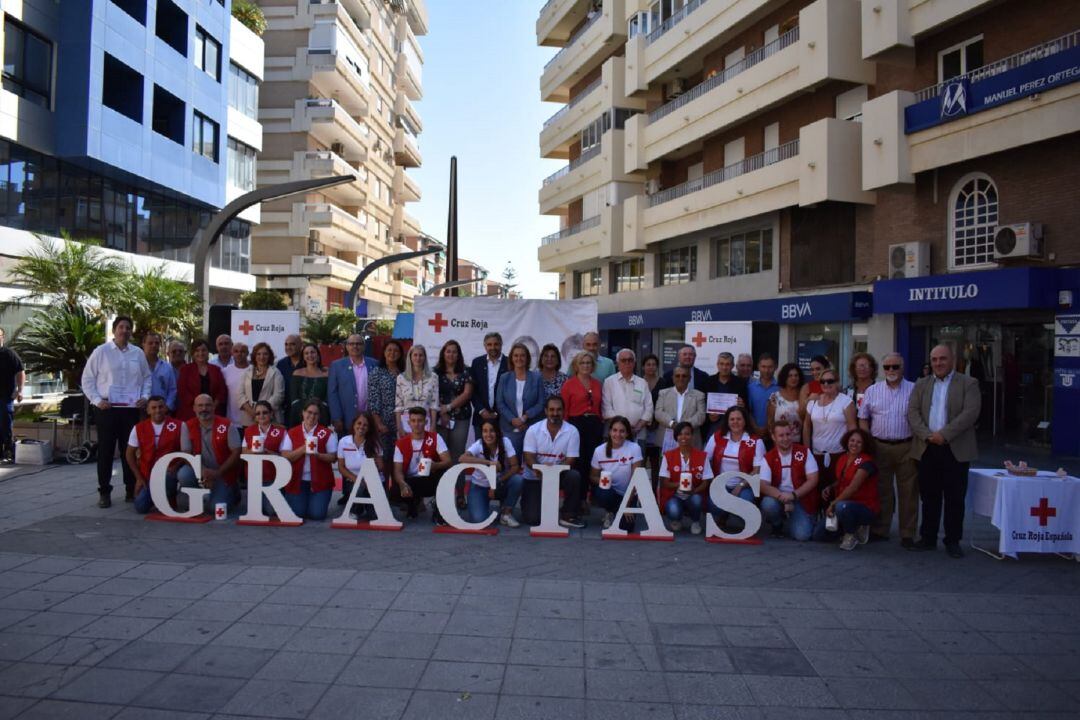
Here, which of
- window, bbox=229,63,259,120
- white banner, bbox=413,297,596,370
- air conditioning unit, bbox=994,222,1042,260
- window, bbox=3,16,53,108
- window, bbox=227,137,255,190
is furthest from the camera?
window, bbox=227,137,255,190

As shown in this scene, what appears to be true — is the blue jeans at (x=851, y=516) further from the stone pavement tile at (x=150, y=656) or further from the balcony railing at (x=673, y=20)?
the balcony railing at (x=673, y=20)

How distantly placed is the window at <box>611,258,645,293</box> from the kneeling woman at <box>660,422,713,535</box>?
2639 cm

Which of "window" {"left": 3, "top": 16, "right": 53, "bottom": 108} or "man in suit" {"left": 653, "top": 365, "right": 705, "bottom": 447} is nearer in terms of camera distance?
"man in suit" {"left": 653, "top": 365, "right": 705, "bottom": 447}

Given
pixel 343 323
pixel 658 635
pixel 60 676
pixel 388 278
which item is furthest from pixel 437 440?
pixel 388 278

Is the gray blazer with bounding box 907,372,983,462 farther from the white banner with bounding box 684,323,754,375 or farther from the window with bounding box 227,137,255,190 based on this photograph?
the window with bounding box 227,137,255,190

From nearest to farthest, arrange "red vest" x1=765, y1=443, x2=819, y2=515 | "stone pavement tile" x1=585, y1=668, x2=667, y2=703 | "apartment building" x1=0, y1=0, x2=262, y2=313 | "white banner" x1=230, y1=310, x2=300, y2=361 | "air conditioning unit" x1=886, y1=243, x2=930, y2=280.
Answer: "stone pavement tile" x1=585, y1=668, x2=667, y2=703, "red vest" x1=765, y1=443, x2=819, y2=515, "white banner" x1=230, y1=310, x2=300, y2=361, "air conditioning unit" x1=886, y1=243, x2=930, y2=280, "apartment building" x1=0, y1=0, x2=262, y2=313

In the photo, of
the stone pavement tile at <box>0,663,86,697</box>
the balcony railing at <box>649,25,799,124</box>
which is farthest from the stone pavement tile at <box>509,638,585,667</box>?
the balcony railing at <box>649,25,799,124</box>

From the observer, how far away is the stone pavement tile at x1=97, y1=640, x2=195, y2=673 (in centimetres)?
489

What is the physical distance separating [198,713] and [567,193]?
37062mm

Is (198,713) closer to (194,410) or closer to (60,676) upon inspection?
(60,676)

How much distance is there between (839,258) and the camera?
22.8m

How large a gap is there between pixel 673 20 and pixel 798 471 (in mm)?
25647

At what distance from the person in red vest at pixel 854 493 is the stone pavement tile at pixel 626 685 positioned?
3902mm

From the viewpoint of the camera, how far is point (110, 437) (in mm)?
9578
